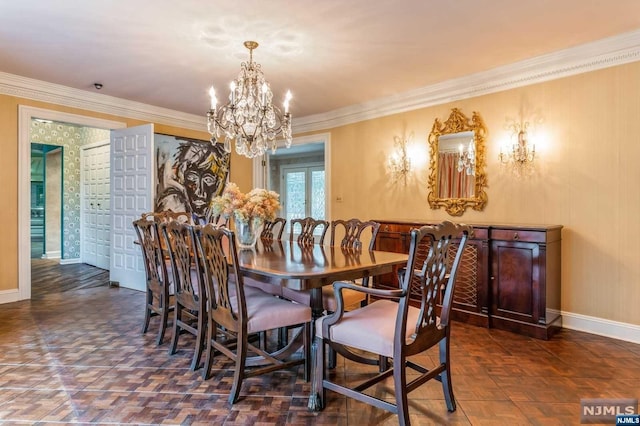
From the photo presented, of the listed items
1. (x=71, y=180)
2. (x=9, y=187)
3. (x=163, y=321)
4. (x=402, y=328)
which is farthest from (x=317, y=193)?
(x=402, y=328)

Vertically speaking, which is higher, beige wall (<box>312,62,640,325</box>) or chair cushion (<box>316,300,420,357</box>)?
beige wall (<box>312,62,640,325</box>)

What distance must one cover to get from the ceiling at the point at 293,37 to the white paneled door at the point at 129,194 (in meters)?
0.80

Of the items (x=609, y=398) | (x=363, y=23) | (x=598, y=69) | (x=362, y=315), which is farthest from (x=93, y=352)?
(x=598, y=69)

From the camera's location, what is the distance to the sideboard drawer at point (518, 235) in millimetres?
3133

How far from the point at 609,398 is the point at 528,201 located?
2002 millimetres

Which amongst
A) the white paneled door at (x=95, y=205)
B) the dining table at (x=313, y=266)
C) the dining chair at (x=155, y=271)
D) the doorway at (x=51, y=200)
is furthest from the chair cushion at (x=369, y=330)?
the doorway at (x=51, y=200)

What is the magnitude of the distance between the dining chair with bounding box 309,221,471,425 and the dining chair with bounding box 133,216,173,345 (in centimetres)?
152

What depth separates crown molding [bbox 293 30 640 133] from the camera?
3152 millimetres

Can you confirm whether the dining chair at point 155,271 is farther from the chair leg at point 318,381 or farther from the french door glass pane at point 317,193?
the french door glass pane at point 317,193

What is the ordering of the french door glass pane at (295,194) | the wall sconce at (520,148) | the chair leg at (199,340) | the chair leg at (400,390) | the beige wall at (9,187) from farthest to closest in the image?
the french door glass pane at (295,194)
the beige wall at (9,187)
the wall sconce at (520,148)
the chair leg at (199,340)
the chair leg at (400,390)

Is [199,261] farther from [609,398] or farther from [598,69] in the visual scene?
[598,69]

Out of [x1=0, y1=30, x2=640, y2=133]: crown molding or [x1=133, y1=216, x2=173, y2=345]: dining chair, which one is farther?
[x1=0, y1=30, x2=640, y2=133]: crown molding

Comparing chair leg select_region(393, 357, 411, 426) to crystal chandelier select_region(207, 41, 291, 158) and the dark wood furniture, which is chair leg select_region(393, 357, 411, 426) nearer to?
the dark wood furniture

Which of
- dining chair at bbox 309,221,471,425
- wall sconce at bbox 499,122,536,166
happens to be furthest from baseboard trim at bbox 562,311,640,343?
dining chair at bbox 309,221,471,425
